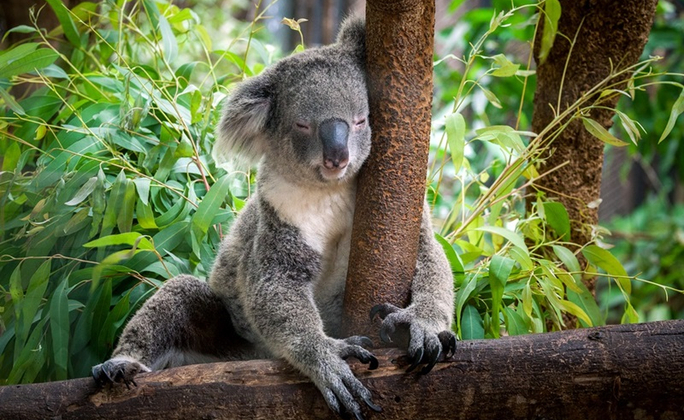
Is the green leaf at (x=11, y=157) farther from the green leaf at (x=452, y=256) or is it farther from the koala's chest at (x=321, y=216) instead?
the green leaf at (x=452, y=256)

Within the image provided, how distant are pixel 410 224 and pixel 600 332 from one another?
2.14 feet

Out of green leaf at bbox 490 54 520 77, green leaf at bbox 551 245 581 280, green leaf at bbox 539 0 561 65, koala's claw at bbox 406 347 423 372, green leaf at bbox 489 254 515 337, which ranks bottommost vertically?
koala's claw at bbox 406 347 423 372

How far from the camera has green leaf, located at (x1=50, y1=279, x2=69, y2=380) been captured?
2.49 meters

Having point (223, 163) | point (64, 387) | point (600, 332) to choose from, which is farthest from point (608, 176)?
point (64, 387)

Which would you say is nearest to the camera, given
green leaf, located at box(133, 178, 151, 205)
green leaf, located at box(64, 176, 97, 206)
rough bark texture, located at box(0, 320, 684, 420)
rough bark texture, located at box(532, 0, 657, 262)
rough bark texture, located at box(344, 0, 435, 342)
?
rough bark texture, located at box(0, 320, 684, 420)

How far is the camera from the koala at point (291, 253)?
7.14 ft

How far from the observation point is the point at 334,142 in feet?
7.14

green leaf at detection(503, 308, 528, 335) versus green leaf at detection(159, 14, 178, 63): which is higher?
green leaf at detection(159, 14, 178, 63)

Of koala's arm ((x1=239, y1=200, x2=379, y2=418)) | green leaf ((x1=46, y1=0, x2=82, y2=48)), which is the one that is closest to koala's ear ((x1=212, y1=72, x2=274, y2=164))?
koala's arm ((x1=239, y1=200, x2=379, y2=418))

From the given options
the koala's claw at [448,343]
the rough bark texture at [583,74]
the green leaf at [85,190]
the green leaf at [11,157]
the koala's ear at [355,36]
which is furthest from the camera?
the green leaf at [11,157]

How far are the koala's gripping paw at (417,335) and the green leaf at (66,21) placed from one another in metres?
2.04

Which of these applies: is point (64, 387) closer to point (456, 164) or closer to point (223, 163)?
point (223, 163)

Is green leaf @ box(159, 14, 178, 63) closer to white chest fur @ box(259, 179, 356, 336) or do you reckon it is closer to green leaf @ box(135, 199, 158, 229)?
green leaf @ box(135, 199, 158, 229)

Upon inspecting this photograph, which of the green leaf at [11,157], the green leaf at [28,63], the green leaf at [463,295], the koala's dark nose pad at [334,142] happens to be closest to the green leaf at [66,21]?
the green leaf at [28,63]
